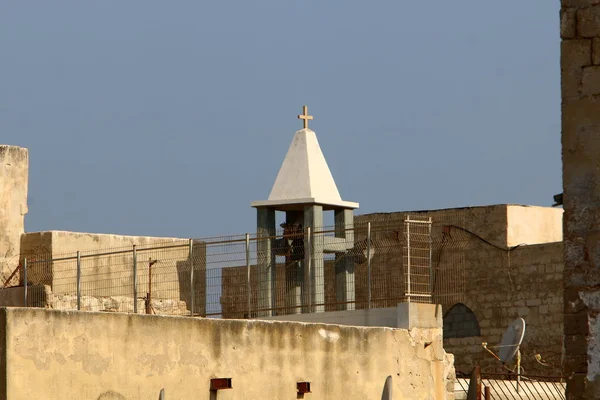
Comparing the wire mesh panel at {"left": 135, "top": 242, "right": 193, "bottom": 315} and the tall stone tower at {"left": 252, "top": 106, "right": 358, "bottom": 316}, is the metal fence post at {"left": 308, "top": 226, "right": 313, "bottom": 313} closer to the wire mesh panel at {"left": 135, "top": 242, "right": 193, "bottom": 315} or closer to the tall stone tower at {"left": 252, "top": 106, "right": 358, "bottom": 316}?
the tall stone tower at {"left": 252, "top": 106, "right": 358, "bottom": 316}

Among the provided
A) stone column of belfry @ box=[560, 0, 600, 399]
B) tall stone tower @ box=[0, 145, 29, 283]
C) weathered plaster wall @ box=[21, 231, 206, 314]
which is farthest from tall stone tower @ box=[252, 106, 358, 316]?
stone column of belfry @ box=[560, 0, 600, 399]

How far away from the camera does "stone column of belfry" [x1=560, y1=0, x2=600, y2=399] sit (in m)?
9.70

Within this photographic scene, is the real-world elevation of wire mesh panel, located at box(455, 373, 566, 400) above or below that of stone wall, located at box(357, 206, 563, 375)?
below

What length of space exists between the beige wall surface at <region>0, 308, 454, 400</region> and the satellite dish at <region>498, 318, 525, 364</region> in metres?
2.85

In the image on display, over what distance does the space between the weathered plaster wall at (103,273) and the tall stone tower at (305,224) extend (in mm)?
1233

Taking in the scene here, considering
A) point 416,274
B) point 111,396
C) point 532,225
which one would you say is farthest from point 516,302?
point 111,396

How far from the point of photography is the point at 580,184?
32.2ft

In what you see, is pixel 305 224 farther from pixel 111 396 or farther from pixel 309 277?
pixel 111 396

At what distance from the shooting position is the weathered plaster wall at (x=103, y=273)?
68.5 feet

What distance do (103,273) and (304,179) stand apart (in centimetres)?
322

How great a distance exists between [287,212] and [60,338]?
743 cm

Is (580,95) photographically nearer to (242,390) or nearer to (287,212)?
(242,390)

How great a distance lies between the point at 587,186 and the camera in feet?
32.1

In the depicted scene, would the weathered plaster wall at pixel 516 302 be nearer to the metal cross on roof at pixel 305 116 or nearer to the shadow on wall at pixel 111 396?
the metal cross on roof at pixel 305 116
